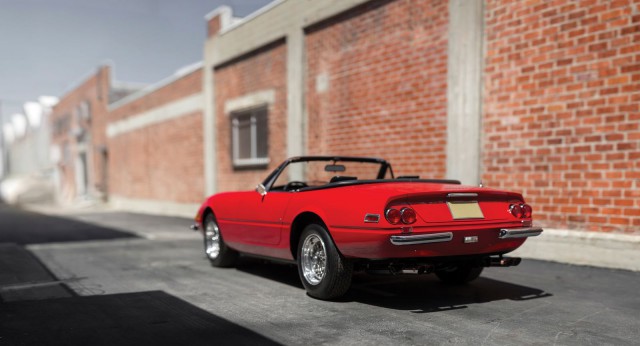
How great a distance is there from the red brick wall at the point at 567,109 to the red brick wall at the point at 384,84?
101 centimetres

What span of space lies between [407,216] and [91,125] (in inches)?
1151

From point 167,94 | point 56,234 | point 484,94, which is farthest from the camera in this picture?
point 167,94

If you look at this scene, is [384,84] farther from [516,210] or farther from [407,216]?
[407,216]

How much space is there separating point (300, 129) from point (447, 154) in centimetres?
425

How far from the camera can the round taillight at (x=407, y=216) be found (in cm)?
431

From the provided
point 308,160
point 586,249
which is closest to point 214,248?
point 308,160

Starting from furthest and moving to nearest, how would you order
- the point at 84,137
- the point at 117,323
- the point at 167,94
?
the point at 84,137 → the point at 167,94 → the point at 117,323

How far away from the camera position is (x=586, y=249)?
265 inches

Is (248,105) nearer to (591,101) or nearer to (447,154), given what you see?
(447,154)

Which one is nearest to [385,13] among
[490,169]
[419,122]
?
[419,122]

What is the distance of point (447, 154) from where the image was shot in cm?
851

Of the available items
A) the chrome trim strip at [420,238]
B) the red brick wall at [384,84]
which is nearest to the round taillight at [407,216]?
the chrome trim strip at [420,238]

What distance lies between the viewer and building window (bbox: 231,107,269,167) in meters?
13.7

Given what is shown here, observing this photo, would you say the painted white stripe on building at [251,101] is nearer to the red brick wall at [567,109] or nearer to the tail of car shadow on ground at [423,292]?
the red brick wall at [567,109]
